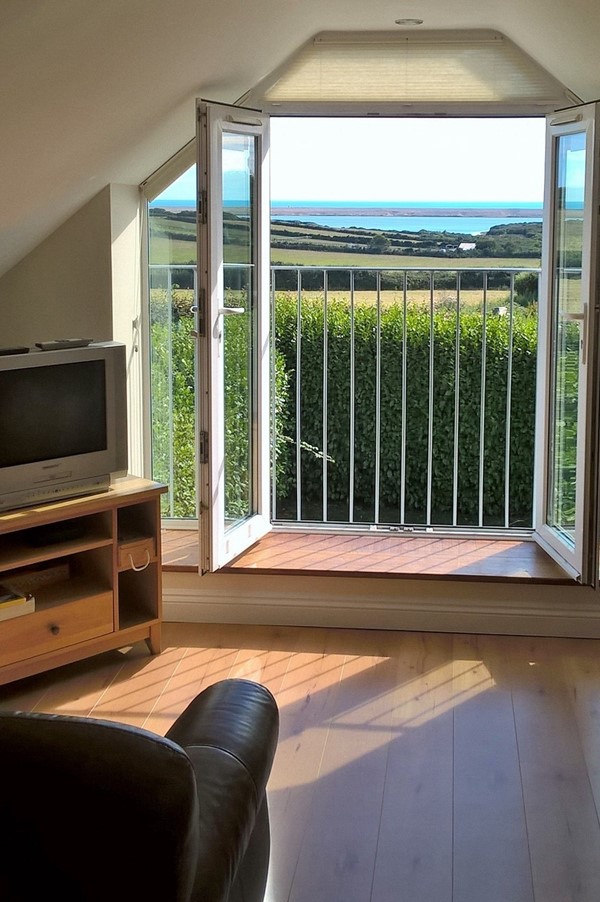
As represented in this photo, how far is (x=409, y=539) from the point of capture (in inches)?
183

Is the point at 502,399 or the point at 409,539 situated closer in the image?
the point at 409,539

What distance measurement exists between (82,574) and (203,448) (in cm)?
63

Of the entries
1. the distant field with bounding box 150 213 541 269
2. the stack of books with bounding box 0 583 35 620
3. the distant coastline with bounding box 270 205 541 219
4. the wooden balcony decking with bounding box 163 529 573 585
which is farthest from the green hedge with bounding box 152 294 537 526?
the stack of books with bounding box 0 583 35 620

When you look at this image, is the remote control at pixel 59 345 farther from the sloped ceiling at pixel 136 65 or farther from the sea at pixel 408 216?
the sea at pixel 408 216

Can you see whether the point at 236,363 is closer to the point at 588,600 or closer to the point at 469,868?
the point at 588,600

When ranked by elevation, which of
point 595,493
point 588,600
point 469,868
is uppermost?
point 595,493

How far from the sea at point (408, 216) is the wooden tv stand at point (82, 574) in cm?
331

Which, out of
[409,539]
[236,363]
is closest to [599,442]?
[409,539]

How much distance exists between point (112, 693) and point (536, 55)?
277 centimetres

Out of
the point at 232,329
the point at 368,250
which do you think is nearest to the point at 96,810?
the point at 232,329

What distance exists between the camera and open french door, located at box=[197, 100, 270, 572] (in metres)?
3.93

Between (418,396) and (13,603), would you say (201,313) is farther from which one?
(418,396)

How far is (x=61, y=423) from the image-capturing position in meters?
3.65

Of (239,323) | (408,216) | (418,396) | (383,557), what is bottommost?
(383,557)
